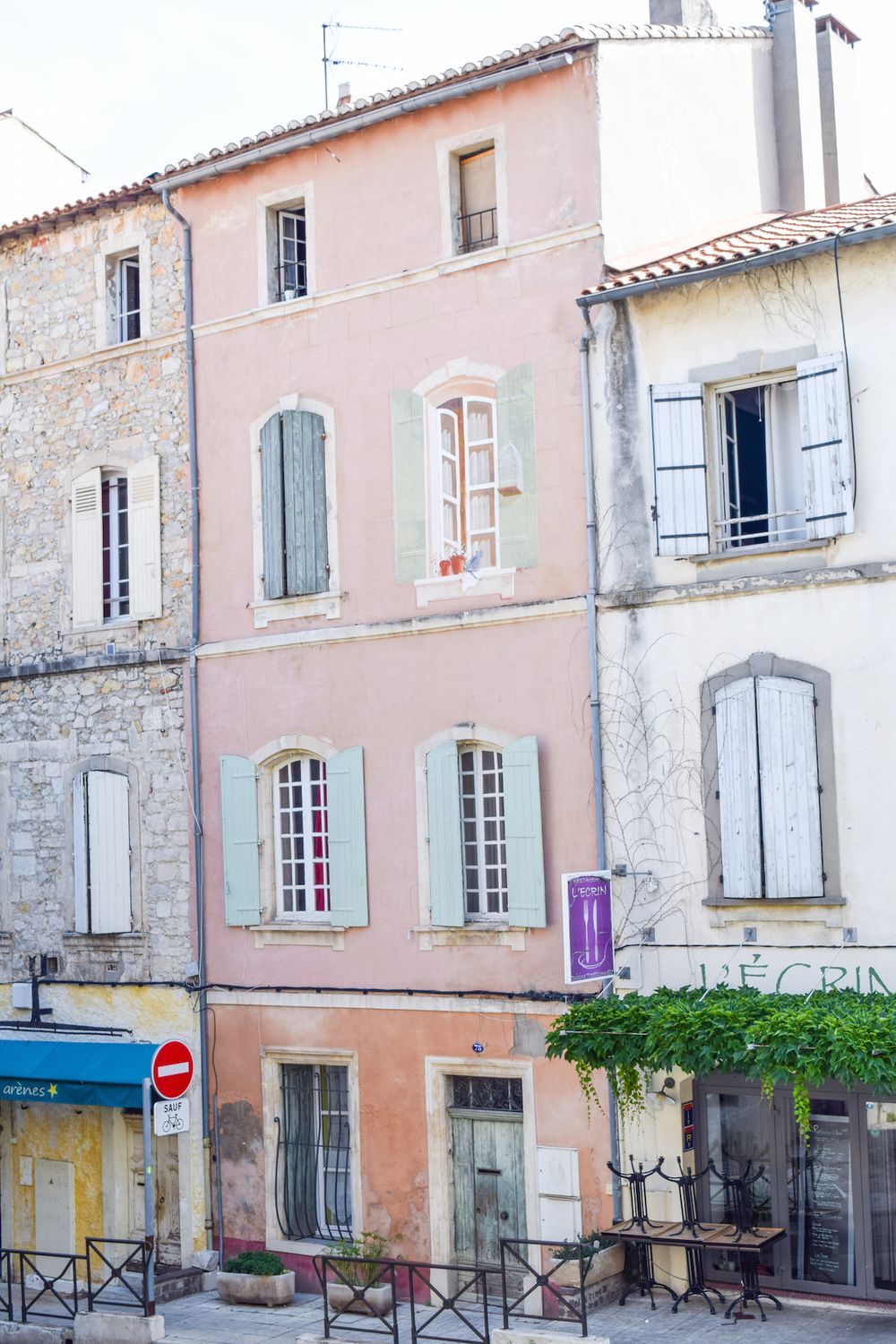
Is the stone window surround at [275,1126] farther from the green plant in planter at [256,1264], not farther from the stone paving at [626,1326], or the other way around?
the stone paving at [626,1326]

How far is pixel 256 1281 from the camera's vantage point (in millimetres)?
15133

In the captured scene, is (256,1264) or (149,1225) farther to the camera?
(256,1264)

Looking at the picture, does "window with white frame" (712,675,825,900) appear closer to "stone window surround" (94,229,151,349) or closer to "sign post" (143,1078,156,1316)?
"sign post" (143,1078,156,1316)

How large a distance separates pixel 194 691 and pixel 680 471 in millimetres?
5775

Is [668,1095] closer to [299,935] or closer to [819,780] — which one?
[819,780]

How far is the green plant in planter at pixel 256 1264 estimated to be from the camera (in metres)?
15.3

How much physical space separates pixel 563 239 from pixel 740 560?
343cm

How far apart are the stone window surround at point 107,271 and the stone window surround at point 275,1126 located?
25.3ft

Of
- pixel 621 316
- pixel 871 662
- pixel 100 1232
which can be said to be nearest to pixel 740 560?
pixel 871 662

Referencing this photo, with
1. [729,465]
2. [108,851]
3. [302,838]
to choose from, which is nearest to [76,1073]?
[108,851]

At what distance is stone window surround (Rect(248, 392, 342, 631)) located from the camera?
1612cm

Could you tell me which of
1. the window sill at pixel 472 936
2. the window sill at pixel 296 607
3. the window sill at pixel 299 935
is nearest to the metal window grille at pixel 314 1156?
the window sill at pixel 299 935

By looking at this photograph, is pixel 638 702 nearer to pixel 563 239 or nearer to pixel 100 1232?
pixel 563 239

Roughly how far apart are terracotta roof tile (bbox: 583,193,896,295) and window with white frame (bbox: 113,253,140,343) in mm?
5977
